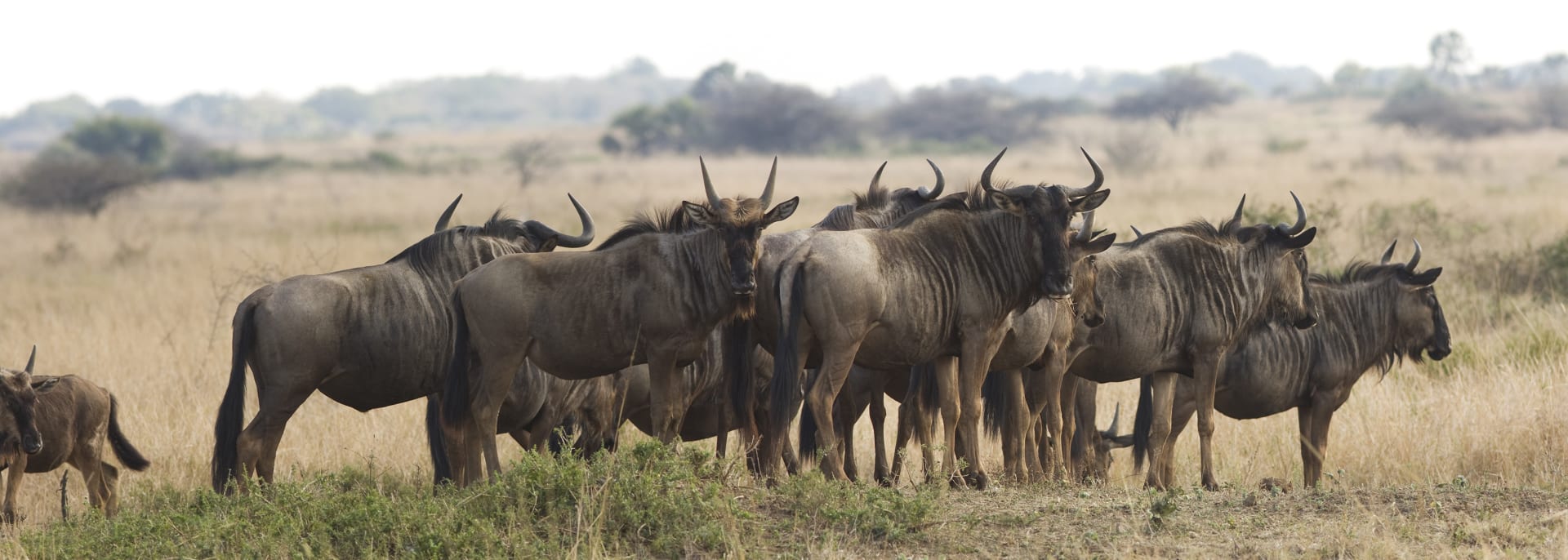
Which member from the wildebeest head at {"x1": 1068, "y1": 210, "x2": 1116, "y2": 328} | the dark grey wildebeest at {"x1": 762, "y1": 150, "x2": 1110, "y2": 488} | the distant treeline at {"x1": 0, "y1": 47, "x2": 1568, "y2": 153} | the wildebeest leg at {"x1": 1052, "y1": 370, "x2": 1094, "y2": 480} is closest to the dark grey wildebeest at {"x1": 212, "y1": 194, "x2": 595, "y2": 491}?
the dark grey wildebeest at {"x1": 762, "y1": 150, "x2": 1110, "y2": 488}

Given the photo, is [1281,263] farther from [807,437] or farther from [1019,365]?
[807,437]

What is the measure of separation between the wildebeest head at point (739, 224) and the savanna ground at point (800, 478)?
0.72m

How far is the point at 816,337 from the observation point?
6.36 m

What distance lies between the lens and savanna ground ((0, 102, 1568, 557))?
219 inches

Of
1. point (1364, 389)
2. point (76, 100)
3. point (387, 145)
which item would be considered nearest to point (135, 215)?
point (1364, 389)

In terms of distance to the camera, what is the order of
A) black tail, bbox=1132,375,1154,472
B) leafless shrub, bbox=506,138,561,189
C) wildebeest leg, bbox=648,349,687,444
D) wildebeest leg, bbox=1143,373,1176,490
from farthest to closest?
leafless shrub, bbox=506,138,561,189, black tail, bbox=1132,375,1154,472, wildebeest leg, bbox=1143,373,1176,490, wildebeest leg, bbox=648,349,687,444

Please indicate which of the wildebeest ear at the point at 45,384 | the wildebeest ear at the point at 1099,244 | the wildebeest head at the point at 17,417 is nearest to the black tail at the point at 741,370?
the wildebeest ear at the point at 1099,244

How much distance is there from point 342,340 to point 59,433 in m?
1.61

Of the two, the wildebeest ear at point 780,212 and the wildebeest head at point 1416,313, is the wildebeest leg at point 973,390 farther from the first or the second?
the wildebeest head at point 1416,313

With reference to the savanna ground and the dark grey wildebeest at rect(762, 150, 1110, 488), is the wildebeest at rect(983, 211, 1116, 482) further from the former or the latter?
the savanna ground

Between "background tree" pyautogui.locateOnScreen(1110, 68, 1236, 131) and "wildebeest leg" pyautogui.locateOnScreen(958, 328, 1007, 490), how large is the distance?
181 feet

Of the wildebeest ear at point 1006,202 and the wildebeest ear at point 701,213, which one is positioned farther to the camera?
the wildebeest ear at point 1006,202

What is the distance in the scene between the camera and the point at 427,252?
7301mm

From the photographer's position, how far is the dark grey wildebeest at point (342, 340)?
22.3 ft
